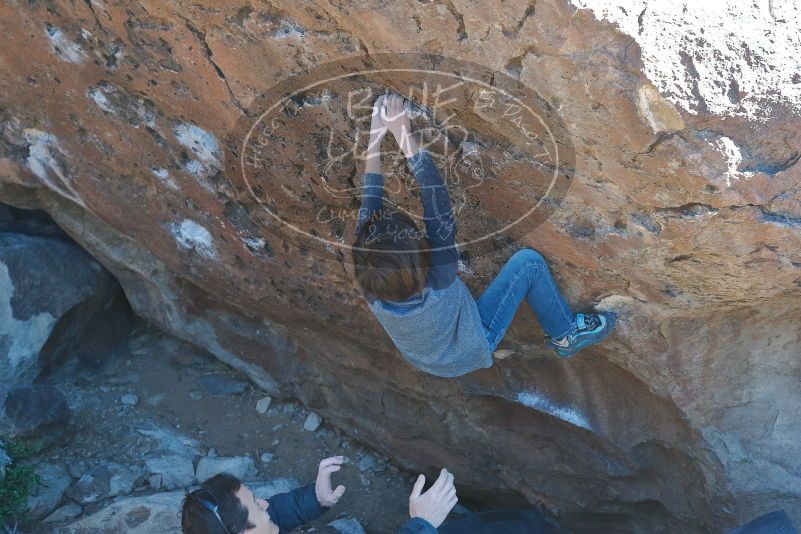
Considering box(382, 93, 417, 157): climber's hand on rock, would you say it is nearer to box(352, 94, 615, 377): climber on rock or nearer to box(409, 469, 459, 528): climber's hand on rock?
box(352, 94, 615, 377): climber on rock

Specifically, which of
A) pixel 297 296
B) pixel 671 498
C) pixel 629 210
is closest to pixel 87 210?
pixel 297 296

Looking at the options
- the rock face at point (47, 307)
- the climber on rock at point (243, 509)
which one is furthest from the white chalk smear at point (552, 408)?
the rock face at point (47, 307)

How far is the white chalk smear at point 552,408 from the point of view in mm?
2770

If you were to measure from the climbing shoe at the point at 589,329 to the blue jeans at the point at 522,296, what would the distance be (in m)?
0.02

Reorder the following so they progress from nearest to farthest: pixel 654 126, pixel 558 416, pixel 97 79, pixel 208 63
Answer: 1. pixel 654 126
2. pixel 208 63
3. pixel 97 79
4. pixel 558 416

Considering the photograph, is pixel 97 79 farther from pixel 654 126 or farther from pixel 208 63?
pixel 654 126

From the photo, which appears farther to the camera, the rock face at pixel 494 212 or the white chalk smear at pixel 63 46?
the white chalk smear at pixel 63 46

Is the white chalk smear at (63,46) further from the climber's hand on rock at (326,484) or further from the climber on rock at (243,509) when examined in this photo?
the climber's hand on rock at (326,484)

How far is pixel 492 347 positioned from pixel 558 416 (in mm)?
565

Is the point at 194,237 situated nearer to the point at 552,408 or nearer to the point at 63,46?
the point at 63,46

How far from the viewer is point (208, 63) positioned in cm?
234

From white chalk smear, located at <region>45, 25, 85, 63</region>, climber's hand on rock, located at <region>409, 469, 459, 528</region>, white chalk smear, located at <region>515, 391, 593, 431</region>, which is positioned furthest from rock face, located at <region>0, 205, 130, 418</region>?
white chalk smear, located at <region>515, 391, 593, 431</region>

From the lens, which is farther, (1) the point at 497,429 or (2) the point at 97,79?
(1) the point at 497,429

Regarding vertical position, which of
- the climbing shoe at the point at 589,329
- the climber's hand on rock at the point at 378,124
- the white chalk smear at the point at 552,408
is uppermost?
the climber's hand on rock at the point at 378,124
